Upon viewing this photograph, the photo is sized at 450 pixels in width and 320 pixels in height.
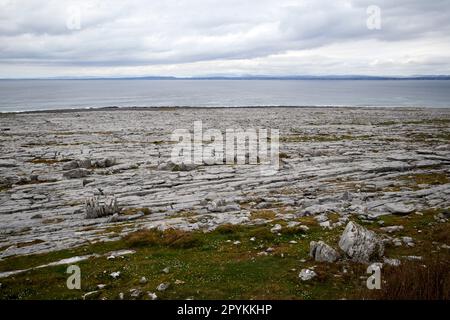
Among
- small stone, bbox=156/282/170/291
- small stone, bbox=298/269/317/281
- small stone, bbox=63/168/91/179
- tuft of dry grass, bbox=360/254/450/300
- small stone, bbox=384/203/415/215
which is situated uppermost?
small stone, bbox=63/168/91/179

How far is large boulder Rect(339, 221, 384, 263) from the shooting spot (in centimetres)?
1979

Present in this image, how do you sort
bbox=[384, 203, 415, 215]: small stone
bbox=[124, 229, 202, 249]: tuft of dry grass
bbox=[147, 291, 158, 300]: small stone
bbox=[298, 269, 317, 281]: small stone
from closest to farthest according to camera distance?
bbox=[147, 291, 158, 300]: small stone → bbox=[298, 269, 317, 281]: small stone → bbox=[124, 229, 202, 249]: tuft of dry grass → bbox=[384, 203, 415, 215]: small stone

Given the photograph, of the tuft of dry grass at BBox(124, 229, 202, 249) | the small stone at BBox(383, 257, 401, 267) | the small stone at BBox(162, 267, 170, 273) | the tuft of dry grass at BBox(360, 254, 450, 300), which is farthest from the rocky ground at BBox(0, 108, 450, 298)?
the small stone at BBox(162, 267, 170, 273)

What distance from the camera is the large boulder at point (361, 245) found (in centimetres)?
1979

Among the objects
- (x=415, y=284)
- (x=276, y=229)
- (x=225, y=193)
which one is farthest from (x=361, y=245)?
(x=225, y=193)

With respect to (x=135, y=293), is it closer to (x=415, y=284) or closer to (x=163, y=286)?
(x=163, y=286)

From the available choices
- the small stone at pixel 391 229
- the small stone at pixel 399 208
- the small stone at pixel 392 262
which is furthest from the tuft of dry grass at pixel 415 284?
the small stone at pixel 399 208

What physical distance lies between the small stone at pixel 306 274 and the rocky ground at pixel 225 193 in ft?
0.32

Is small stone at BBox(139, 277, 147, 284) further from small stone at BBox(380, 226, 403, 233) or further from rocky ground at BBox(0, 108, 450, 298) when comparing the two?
small stone at BBox(380, 226, 403, 233)

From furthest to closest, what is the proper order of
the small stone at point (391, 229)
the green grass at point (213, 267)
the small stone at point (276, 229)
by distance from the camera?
the small stone at point (276, 229) → the small stone at point (391, 229) → the green grass at point (213, 267)

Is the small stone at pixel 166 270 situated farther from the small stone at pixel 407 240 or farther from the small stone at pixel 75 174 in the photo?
A: the small stone at pixel 75 174

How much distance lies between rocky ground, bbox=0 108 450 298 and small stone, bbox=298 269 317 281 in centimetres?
10

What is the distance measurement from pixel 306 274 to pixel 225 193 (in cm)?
1925
